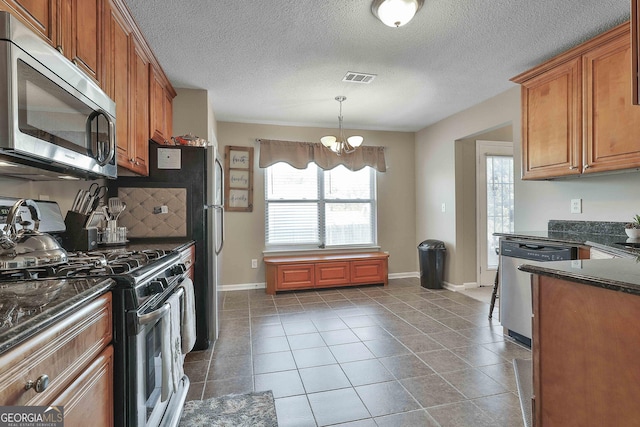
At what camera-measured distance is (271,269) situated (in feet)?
14.2

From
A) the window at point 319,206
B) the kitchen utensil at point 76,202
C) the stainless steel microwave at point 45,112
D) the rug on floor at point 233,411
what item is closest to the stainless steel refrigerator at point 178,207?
the kitchen utensil at point 76,202

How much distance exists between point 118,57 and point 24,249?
1.42 meters

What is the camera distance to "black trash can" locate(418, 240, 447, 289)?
448 centimetres

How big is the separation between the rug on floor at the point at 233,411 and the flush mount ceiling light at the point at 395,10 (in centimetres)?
250

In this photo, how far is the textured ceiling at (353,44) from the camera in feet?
6.86

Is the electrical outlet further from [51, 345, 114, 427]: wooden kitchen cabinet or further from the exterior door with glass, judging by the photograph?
[51, 345, 114, 427]: wooden kitchen cabinet

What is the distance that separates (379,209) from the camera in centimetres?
520

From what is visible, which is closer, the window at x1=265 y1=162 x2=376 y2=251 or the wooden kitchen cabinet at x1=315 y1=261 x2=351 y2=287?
the wooden kitchen cabinet at x1=315 y1=261 x2=351 y2=287

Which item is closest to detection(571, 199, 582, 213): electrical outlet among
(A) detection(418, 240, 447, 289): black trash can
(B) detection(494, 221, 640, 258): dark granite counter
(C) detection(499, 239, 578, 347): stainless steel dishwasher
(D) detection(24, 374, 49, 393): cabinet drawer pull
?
(B) detection(494, 221, 640, 258): dark granite counter

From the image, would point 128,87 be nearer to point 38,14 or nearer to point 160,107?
point 160,107

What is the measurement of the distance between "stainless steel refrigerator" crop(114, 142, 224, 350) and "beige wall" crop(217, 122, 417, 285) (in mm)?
1883

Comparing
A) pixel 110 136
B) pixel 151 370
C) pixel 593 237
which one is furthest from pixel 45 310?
pixel 593 237

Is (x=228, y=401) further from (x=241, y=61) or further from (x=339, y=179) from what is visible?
(x=339, y=179)

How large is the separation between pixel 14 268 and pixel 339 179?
427 cm
